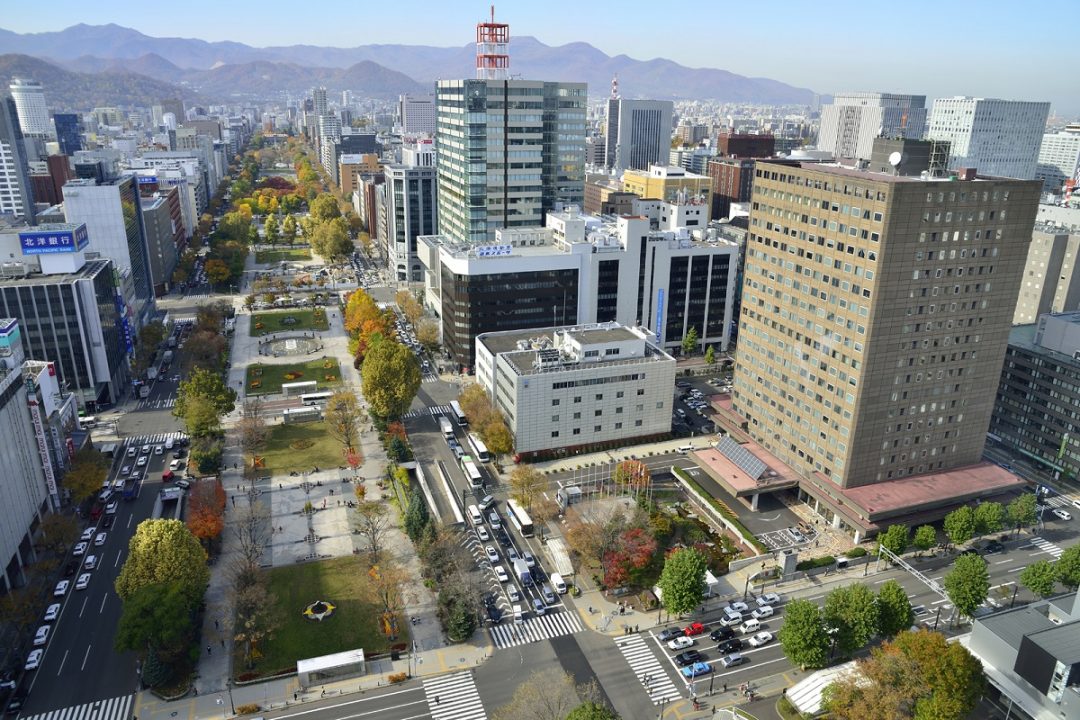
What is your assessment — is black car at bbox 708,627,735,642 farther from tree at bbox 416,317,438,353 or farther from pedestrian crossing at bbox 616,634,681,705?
tree at bbox 416,317,438,353

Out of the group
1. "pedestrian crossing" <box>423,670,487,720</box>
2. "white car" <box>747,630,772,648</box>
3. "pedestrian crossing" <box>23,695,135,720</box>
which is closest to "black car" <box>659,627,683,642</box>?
"white car" <box>747,630,772,648</box>

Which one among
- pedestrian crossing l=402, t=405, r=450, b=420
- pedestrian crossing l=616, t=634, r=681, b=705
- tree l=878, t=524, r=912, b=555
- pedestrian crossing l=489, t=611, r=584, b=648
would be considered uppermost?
tree l=878, t=524, r=912, b=555

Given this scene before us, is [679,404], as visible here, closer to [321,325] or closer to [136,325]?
[321,325]

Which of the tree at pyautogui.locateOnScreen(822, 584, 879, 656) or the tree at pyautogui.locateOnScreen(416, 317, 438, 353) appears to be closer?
the tree at pyautogui.locateOnScreen(822, 584, 879, 656)

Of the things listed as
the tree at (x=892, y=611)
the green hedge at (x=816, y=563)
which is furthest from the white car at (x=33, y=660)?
the tree at (x=892, y=611)

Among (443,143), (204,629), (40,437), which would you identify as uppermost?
(443,143)

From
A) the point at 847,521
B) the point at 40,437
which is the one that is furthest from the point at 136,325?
the point at 847,521
